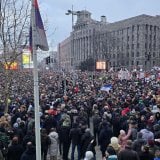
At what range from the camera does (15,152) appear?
11930mm

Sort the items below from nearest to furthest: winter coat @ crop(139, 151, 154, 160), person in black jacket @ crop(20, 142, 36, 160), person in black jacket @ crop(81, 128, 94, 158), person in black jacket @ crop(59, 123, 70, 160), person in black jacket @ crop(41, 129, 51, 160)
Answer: winter coat @ crop(139, 151, 154, 160) → person in black jacket @ crop(20, 142, 36, 160) → person in black jacket @ crop(41, 129, 51, 160) → person in black jacket @ crop(81, 128, 94, 158) → person in black jacket @ crop(59, 123, 70, 160)

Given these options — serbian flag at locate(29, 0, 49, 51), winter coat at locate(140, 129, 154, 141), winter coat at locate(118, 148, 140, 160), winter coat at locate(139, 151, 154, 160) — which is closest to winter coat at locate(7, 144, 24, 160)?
winter coat at locate(118, 148, 140, 160)

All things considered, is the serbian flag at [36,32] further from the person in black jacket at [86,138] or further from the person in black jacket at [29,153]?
the person in black jacket at [86,138]

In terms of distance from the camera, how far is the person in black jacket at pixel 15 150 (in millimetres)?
11922

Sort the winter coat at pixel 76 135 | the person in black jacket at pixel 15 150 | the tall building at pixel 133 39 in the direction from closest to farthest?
the person in black jacket at pixel 15 150, the winter coat at pixel 76 135, the tall building at pixel 133 39

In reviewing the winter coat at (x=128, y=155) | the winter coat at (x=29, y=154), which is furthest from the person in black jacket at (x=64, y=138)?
the winter coat at (x=128, y=155)

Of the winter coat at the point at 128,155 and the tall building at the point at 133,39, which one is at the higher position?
the tall building at the point at 133,39

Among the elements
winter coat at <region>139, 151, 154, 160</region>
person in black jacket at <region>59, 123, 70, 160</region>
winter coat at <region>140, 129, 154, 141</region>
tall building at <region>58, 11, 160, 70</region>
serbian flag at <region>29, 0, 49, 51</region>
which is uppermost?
tall building at <region>58, 11, 160, 70</region>

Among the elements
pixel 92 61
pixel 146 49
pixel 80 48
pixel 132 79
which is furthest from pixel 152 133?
pixel 80 48

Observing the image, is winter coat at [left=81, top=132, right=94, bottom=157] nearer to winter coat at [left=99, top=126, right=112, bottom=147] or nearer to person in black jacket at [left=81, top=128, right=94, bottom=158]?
person in black jacket at [left=81, top=128, right=94, bottom=158]

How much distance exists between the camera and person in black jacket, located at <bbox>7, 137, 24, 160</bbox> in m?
11.9

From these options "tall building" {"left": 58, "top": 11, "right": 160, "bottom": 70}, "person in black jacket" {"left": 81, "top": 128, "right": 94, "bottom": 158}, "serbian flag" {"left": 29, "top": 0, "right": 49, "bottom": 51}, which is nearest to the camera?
"serbian flag" {"left": 29, "top": 0, "right": 49, "bottom": 51}

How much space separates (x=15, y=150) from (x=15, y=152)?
62mm

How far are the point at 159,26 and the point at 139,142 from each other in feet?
403
